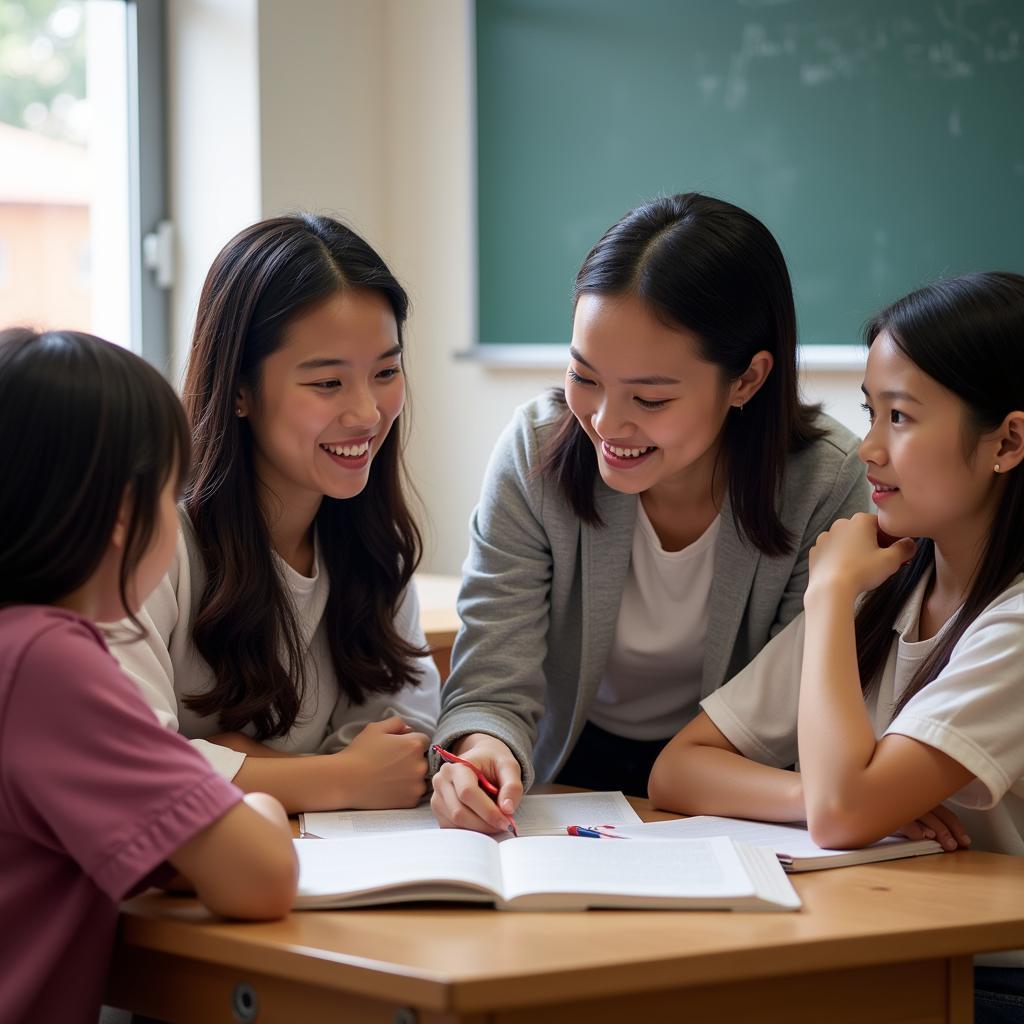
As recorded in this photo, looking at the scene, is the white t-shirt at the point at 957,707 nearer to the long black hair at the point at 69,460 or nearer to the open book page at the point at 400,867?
the open book page at the point at 400,867

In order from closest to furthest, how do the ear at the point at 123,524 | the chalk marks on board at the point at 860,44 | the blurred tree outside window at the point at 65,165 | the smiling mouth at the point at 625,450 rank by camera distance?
1. the ear at the point at 123,524
2. the smiling mouth at the point at 625,450
3. the chalk marks on board at the point at 860,44
4. the blurred tree outside window at the point at 65,165

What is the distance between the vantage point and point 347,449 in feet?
5.67

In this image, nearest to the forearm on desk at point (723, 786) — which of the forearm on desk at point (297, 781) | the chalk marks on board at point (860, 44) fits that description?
the forearm on desk at point (297, 781)

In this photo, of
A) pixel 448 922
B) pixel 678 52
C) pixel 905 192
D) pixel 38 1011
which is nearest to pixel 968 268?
pixel 905 192

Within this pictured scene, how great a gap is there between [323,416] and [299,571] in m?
0.23

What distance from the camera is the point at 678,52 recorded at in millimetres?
3197

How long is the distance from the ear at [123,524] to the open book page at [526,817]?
16.4 inches

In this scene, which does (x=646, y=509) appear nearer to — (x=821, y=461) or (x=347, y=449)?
(x=821, y=461)

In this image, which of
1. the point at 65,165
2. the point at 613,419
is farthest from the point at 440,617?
the point at 65,165

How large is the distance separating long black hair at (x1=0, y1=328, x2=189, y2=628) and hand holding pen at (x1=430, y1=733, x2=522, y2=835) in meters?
0.46

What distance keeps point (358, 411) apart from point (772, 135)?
173cm

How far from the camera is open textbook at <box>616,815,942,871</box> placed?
1355 mm

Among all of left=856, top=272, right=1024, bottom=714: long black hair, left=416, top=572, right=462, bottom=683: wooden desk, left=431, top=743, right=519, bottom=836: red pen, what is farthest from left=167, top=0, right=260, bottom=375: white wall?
left=856, top=272, right=1024, bottom=714: long black hair

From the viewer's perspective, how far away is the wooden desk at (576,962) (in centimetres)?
101
